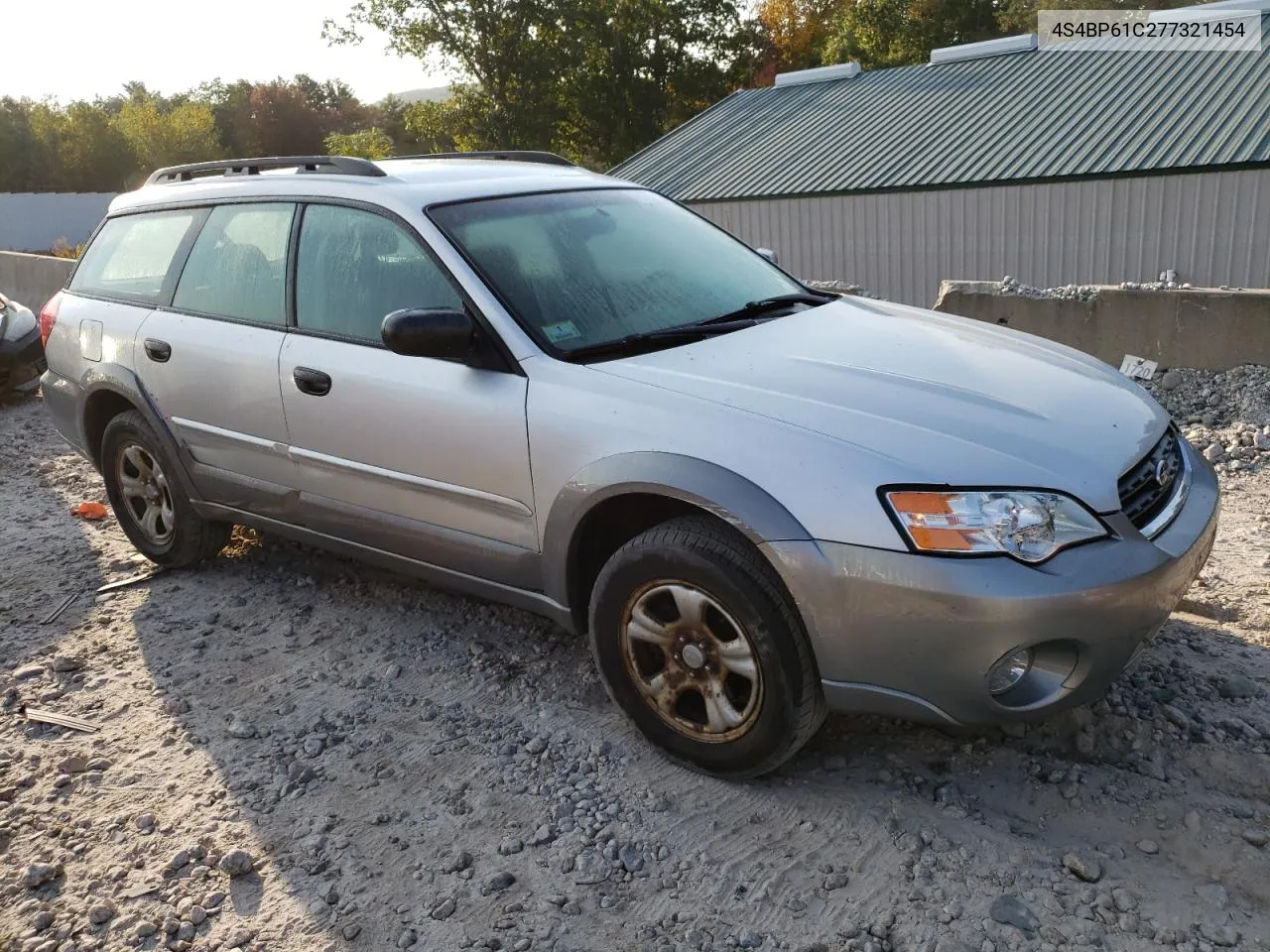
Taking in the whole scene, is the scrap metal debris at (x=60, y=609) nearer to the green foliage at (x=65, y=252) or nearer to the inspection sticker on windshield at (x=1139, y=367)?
the inspection sticker on windshield at (x=1139, y=367)

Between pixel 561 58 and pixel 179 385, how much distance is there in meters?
42.2

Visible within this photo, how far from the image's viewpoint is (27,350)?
32.5ft

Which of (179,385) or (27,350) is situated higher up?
(179,385)

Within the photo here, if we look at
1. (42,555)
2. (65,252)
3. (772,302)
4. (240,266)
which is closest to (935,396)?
(772,302)

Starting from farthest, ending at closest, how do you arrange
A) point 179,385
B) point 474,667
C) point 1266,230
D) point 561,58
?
point 561,58 → point 1266,230 → point 179,385 → point 474,667

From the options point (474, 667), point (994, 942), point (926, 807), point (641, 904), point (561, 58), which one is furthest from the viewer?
point (561, 58)

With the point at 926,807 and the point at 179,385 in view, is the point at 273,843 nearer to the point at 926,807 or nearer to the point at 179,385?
the point at 926,807

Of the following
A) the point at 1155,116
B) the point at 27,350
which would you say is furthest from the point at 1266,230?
the point at 27,350

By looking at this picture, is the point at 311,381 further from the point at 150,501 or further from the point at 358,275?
the point at 150,501

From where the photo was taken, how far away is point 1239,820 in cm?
279

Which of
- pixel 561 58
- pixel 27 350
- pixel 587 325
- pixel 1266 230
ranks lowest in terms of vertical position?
pixel 1266 230

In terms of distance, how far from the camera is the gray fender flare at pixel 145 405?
4621 millimetres

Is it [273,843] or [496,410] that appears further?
[496,410]

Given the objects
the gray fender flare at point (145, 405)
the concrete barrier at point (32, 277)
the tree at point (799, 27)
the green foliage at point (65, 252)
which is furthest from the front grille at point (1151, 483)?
the tree at point (799, 27)
